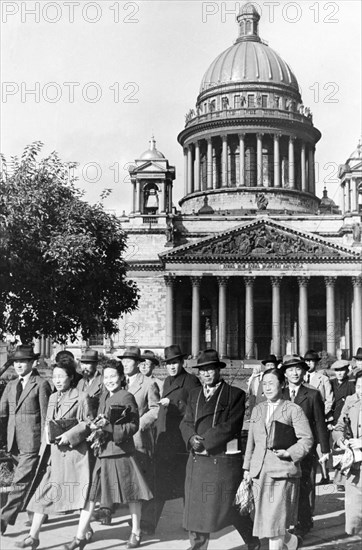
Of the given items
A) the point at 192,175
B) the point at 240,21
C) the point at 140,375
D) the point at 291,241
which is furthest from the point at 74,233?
the point at 240,21

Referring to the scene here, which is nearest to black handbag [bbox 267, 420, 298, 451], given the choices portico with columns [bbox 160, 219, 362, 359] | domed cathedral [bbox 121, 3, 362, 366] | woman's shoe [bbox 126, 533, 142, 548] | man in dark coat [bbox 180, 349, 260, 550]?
man in dark coat [bbox 180, 349, 260, 550]

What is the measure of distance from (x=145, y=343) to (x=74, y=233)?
101 feet

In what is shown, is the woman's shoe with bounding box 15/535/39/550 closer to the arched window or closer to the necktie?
the necktie

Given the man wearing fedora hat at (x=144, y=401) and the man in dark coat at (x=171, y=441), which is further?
the man in dark coat at (x=171, y=441)

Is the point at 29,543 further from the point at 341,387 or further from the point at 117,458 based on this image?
the point at 341,387

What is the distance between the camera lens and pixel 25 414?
31.2ft

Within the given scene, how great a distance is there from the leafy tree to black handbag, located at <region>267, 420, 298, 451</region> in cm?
1398

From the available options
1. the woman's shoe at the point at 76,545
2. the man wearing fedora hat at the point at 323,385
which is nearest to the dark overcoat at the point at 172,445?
the woman's shoe at the point at 76,545

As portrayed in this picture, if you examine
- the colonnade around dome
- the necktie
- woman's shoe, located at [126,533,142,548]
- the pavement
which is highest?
the colonnade around dome

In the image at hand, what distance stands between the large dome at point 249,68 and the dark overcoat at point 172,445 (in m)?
61.1

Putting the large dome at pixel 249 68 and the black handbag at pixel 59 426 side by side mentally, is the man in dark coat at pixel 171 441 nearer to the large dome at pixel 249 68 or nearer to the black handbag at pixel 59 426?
the black handbag at pixel 59 426

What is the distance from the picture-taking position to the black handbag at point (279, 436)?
7.75 m

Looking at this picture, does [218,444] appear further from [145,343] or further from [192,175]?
[192,175]

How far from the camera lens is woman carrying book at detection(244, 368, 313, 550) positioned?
25.2 ft
